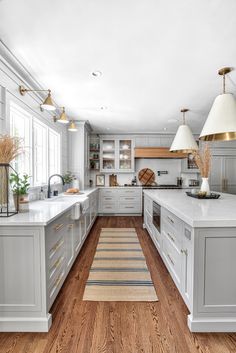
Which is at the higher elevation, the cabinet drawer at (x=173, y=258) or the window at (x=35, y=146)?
the window at (x=35, y=146)

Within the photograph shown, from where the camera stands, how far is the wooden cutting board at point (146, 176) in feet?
20.8

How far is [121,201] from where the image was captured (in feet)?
19.0

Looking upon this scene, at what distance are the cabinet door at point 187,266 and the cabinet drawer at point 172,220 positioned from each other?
16 cm

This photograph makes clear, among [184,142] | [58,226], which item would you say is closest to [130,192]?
[184,142]

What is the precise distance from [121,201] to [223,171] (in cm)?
325

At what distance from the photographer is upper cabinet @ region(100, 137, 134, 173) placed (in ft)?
19.9

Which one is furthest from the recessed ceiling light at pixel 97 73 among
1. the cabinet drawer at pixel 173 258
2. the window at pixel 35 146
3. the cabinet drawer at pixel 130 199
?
the cabinet drawer at pixel 130 199

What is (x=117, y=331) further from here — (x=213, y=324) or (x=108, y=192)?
(x=108, y=192)

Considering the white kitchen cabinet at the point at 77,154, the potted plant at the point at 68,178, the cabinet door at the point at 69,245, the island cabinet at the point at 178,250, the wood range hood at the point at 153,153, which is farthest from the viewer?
the wood range hood at the point at 153,153

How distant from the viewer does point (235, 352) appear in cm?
141

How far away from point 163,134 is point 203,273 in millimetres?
5069

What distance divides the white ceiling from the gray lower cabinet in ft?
9.59

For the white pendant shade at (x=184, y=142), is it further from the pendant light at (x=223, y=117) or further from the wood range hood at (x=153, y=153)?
the wood range hood at (x=153, y=153)

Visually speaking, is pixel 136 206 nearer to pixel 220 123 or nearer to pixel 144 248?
pixel 144 248
